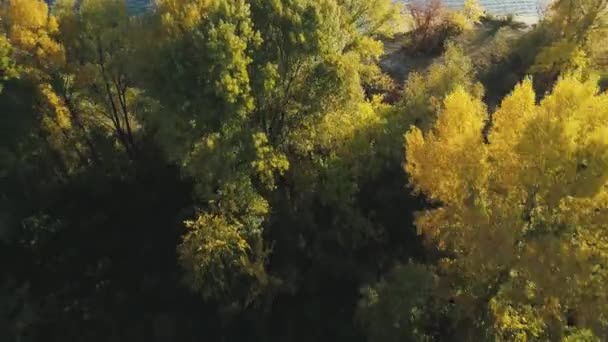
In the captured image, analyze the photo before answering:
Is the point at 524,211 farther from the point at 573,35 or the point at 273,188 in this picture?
the point at 573,35

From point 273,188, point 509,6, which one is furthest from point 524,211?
A: point 509,6

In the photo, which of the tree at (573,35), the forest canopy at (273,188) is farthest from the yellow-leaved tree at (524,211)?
the tree at (573,35)

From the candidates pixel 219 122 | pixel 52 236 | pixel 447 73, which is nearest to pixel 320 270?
pixel 219 122

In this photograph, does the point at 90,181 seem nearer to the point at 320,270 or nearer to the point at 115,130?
the point at 115,130

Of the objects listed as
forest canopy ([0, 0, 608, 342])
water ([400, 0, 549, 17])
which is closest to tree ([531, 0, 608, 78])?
forest canopy ([0, 0, 608, 342])

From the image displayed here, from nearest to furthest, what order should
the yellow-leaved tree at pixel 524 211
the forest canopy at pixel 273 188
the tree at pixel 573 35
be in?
the yellow-leaved tree at pixel 524 211 → the forest canopy at pixel 273 188 → the tree at pixel 573 35

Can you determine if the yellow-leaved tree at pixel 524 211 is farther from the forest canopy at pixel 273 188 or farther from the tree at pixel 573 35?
the tree at pixel 573 35
